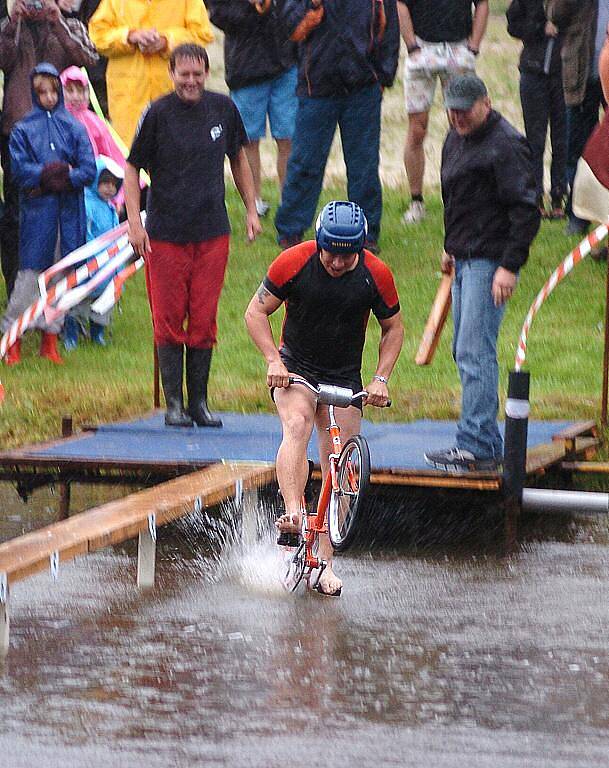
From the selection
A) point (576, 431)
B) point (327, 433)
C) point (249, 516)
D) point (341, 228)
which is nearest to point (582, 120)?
point (576, 431)

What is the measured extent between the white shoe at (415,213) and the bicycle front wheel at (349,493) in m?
9.05

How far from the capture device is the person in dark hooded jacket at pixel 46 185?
14102 mm

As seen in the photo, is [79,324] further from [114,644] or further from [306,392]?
[114,644]

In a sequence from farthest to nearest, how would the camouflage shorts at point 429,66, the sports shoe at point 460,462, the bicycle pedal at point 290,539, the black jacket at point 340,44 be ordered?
the camouflage shorts at point 429,66 < the black jacket at point 340,44 < the sports shoe at point 460,462 < the bicycle pedal at point 290,539

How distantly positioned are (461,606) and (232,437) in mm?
3071

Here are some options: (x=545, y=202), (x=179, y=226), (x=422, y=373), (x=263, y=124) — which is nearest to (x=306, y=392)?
(x=179, y=226)

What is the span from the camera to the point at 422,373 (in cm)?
1402

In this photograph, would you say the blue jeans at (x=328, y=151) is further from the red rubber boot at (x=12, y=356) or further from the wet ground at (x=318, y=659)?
the wet ground at (x=318, y=659)

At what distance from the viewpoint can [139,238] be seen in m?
11.1

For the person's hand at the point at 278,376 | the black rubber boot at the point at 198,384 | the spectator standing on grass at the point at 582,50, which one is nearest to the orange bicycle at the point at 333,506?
the person's hand at the point at 278,376

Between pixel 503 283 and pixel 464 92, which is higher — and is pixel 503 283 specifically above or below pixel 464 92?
below

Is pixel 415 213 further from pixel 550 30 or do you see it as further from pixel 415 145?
pixel 550 30

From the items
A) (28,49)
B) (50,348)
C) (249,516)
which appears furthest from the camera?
(28,49)

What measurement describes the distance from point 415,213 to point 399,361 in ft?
11.9
